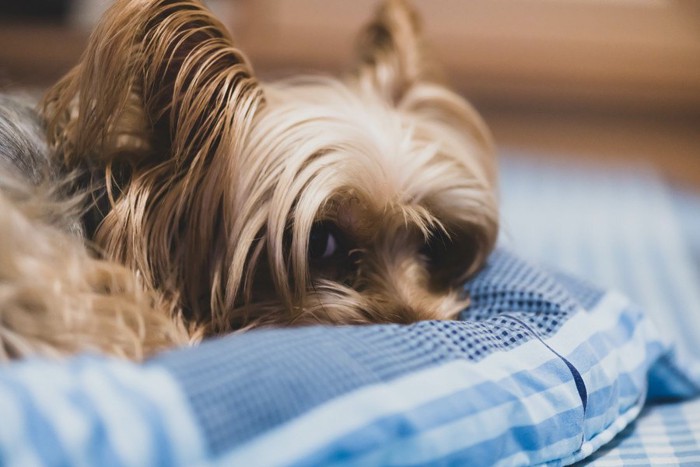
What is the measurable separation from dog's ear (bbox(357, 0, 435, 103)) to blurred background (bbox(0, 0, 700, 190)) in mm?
1881

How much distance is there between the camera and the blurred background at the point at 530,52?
3.51 meters

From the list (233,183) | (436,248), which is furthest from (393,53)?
(233,183)

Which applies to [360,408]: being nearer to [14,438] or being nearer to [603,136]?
[14,438]

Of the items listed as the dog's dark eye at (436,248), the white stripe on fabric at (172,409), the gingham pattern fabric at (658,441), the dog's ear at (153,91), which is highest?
the dog's ear at (153,91)

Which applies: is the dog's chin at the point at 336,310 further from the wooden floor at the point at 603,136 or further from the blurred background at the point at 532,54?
the blurred background at the point at 532,54

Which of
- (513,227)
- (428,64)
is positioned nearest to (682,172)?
(513,227)

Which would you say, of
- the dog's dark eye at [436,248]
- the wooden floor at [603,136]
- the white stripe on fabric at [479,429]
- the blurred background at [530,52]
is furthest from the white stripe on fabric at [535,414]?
the blurred background at [530,52]

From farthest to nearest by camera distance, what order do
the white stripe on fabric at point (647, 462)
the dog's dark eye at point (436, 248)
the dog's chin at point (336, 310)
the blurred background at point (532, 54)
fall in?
the blurred background at point (532, 54) → the dog's dark eye at point (436, 248) → the dog's chin at point (336, 310) → the white stripe on fabric at point (647, 462)

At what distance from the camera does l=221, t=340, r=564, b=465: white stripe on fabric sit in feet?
2.22

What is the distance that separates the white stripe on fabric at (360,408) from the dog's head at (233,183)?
0.88 feet

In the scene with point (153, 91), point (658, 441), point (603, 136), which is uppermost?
point (153, 91)

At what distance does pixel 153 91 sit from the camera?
3.62 ft

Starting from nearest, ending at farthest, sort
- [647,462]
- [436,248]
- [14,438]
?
[14,438]
[647,462]
[436,248]

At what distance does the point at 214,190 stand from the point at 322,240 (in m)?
0.16
